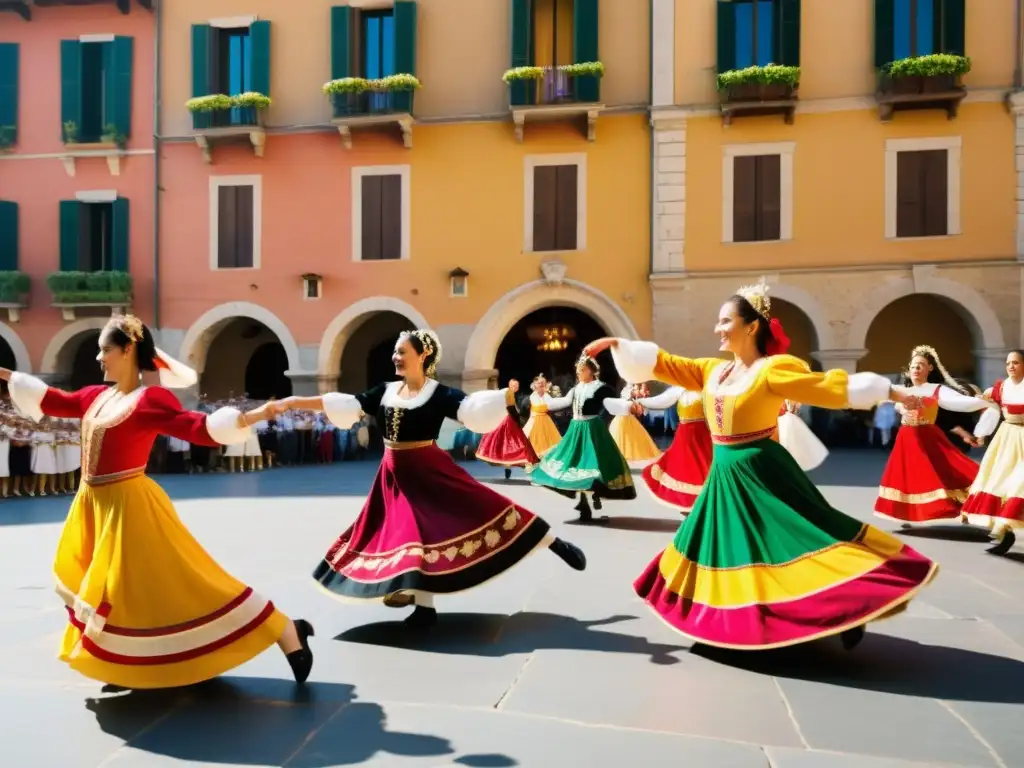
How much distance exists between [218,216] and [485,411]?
674 inches

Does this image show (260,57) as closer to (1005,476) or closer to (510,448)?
(510,448)

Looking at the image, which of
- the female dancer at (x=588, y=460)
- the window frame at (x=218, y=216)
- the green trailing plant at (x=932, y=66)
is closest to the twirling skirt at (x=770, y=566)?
the female dancer at (x=588, y=460)

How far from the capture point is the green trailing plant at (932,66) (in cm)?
1661

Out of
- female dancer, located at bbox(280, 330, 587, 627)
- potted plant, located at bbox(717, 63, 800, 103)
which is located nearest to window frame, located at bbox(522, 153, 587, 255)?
potted plant, located at bbox(717, 63, 800, 103)

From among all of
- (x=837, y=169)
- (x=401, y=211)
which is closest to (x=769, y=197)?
(x=837, y=169)

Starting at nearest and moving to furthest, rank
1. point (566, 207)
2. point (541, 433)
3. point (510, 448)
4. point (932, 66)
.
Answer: point (510, 448) < point (541, 433) < point (932, 66) < point (566, 207)

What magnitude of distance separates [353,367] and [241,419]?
18.8m

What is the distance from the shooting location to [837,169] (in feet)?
57.6

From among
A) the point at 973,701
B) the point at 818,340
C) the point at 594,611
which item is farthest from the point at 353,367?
the point at 973,701

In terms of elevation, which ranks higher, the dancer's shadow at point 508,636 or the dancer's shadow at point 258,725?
the dancer's shadow at point 258,725

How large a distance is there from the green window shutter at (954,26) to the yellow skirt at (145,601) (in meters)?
17.8

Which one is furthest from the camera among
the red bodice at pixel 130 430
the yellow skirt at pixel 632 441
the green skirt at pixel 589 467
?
the yellow skirt at pixel 632 441

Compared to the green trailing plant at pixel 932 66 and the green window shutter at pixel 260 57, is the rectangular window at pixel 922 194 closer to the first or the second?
the green trailing plant at pixel 932 66

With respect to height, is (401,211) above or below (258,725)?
above
